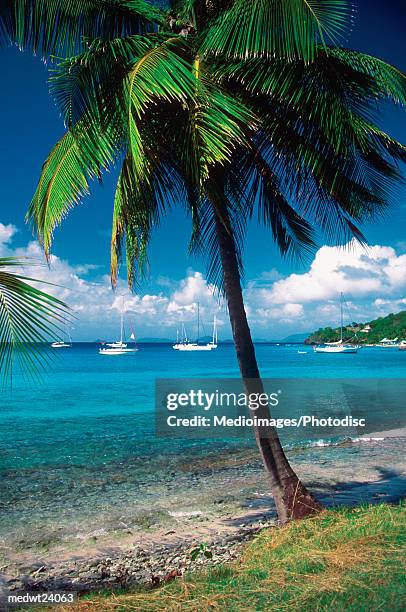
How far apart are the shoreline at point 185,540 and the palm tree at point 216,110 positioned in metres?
1.39

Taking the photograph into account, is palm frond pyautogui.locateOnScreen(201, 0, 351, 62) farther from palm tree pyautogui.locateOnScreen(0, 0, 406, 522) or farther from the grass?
the grass

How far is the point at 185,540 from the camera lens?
7609 mm

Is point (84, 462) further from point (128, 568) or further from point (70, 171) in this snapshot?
point (70, 171)

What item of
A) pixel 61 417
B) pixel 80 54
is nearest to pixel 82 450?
pixel 61 417

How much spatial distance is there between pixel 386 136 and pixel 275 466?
14.6ft

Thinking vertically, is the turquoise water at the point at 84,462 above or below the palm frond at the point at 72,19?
below

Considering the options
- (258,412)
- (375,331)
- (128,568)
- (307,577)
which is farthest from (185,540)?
(375,331)

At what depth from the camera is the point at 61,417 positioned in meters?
28.6

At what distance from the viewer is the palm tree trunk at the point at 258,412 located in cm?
695

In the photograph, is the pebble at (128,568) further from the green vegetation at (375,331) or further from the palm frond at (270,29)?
the green vegetation at (375,331)

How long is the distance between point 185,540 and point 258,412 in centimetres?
232

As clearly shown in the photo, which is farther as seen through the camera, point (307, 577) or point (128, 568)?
point (128, 568)

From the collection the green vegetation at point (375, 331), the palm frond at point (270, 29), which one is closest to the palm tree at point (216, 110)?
the palm frond at point (270, 29)

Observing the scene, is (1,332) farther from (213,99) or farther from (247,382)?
(247,382)
